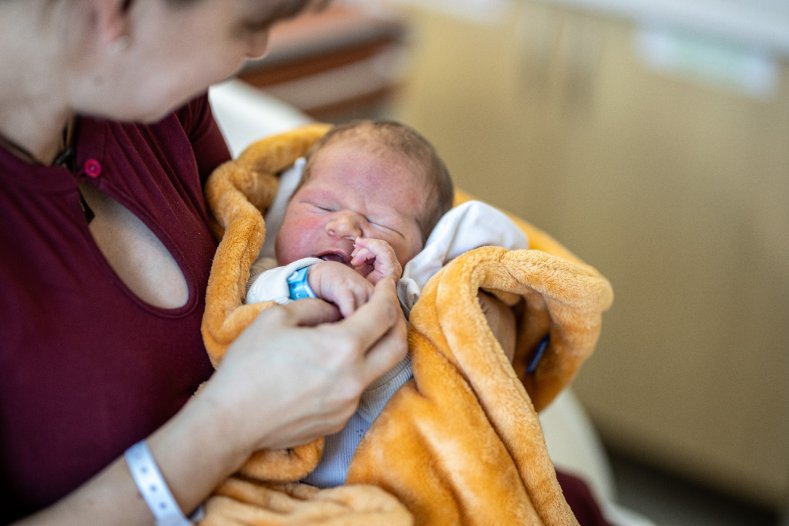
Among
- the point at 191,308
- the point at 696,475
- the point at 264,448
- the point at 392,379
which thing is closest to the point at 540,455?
the point at 392,379

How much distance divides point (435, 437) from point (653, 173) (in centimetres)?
179

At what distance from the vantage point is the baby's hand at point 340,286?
2.93 feet

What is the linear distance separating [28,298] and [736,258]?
6.73 ft

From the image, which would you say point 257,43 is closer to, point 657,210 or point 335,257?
point 335,257

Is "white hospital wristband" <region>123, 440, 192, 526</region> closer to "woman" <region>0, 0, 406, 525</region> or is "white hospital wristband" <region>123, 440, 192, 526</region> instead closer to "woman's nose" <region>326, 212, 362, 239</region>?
"woman" <region>0, 0, 406, 525</region>

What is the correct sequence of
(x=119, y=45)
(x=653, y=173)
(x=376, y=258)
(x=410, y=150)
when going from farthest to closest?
(x=653, y=173)
(x=410, y=150)
(x=376, y=258)
(x=119, y=45)

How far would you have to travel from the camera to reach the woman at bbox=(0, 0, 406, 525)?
2.46 ft

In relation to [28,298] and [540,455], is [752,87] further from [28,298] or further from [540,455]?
[28,298]

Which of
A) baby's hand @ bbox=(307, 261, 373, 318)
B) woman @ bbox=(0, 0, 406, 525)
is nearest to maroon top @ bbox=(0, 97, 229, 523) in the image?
woman @ bbox=(0, 0, 406, 525)

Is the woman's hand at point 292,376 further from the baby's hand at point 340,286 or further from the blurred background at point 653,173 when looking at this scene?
the blurred background at point 653,173

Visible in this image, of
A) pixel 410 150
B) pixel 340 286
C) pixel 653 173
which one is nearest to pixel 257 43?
pixel 340 286

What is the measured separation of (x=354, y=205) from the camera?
1.09 m

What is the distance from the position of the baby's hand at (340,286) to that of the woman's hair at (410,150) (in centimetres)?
24

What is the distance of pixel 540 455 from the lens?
3.05 ft
